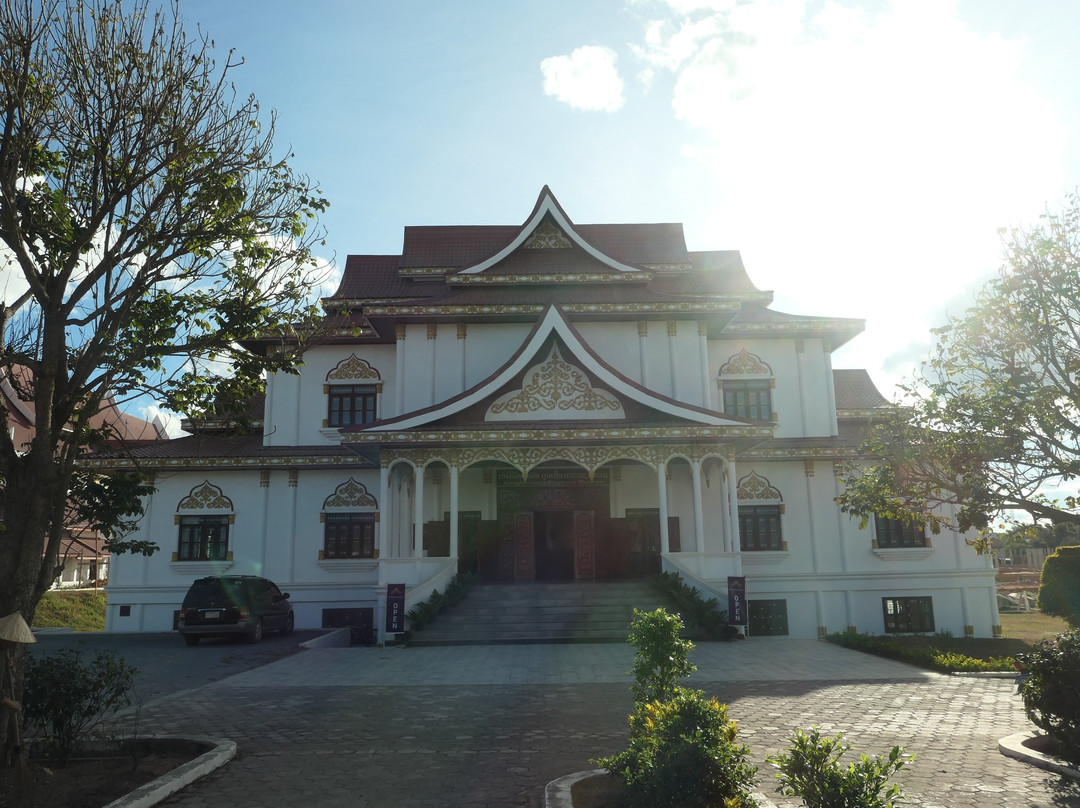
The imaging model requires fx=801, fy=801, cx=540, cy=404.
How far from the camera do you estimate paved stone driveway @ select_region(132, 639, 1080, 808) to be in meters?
6.43

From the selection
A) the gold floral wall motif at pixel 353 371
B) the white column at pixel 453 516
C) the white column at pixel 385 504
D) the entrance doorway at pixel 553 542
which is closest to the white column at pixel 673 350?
the entrance doorway at pixel 553 542

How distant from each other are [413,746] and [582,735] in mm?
1743

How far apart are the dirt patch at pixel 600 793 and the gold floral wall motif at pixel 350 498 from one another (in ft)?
57.4

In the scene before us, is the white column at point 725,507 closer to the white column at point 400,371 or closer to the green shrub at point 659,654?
the white column at point 400,371

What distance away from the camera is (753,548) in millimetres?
22609

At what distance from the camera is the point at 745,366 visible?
24328 millimetres

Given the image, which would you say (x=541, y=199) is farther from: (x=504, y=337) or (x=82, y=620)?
(x=82, y=620)

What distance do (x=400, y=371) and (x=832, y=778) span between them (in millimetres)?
19029

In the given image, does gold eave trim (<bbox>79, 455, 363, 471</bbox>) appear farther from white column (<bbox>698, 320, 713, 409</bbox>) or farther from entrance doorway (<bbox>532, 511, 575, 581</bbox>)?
white column (<bbox>698, 320, 713, 409</bbox>)

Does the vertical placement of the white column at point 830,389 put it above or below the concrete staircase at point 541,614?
above

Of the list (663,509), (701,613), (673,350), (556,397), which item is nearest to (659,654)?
(701,613)

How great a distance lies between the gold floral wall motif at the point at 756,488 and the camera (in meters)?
22.9

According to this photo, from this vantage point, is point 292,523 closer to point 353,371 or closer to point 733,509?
point 353,371

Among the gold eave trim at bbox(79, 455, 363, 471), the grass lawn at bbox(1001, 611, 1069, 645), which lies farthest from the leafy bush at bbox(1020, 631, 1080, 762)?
the gold eave trim at bbox(79, 455, 363, 471)
